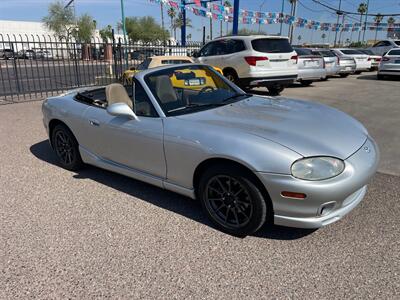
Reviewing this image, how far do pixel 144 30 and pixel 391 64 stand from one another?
58.2m

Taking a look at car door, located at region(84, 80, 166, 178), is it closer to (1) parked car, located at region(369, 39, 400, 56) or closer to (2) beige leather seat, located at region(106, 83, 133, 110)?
(2) beige leather seat, located at region(106, 83, 133, 110)

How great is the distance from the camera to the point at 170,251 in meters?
2.76

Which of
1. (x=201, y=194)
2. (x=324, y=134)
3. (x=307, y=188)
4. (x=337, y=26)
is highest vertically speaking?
(x=337, y=26)

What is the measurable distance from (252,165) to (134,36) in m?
68.0

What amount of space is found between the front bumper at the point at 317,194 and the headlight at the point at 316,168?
4 cm

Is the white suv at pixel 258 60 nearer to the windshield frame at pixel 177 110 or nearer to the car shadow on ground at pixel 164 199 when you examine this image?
the windshield frame at pixel 177 110

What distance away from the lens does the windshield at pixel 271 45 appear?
31.3ft

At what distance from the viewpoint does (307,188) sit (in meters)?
2.48

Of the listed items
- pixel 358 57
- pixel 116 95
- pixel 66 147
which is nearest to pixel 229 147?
pixel 116 95

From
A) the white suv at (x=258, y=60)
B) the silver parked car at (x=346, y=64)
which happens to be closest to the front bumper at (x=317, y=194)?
the white suv at (x=258, y=60)

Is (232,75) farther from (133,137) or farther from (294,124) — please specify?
(294,124)

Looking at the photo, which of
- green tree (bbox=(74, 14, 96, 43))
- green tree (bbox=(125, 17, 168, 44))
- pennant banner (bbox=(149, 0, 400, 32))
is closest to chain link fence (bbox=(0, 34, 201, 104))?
pennant banner (bbox=(149, 0, 400, 32))

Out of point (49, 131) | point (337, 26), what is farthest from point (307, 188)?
point (337, 26)

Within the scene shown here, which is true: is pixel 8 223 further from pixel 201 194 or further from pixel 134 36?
pixel 134 36
